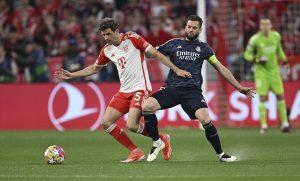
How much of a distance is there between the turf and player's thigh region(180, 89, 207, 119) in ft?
2.51

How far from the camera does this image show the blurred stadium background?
2114 centimetres

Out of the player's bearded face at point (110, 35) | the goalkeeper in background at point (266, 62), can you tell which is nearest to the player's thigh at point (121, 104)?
the player's bearded face at point (110, 35)

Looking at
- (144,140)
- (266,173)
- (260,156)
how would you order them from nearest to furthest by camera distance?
(266,173) < (260,156) < (144,140)

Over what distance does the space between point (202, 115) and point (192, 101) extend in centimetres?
33

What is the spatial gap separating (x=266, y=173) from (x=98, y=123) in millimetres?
11396

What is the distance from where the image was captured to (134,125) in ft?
39.5

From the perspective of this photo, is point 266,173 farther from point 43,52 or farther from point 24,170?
point 43,52

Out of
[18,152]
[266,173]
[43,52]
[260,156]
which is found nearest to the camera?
[266,173]

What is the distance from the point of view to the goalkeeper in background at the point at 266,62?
1898 cm

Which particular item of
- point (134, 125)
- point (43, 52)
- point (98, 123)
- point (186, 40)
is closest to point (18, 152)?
point (134, 125)

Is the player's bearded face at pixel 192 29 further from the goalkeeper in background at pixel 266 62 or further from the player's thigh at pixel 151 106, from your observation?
the goalkeeper in background at pixel 266 62

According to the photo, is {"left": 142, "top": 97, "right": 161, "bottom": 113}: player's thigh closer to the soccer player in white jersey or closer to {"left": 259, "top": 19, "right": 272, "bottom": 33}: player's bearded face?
the soccer player in white jersey

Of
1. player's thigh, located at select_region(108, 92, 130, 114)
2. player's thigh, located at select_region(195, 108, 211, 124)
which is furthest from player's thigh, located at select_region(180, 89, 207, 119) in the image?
player's thigh, located at select_region(108, 92, 130, 114)

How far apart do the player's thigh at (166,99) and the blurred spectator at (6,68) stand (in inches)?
402
